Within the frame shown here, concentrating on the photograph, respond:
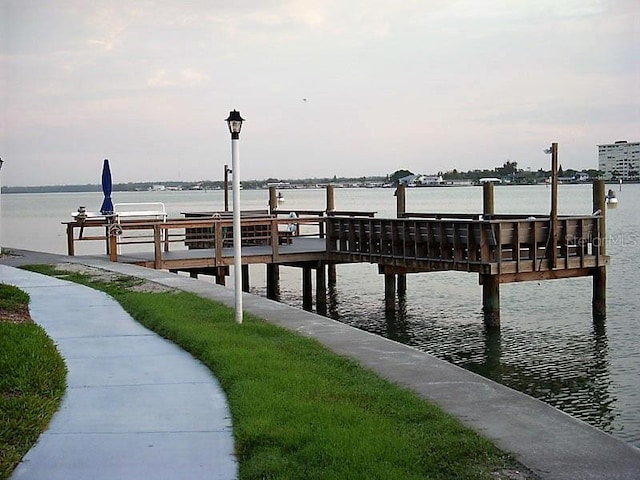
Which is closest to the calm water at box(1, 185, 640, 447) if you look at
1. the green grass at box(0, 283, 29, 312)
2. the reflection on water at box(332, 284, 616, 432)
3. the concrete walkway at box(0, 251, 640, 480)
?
the reflection on water at box(332, 284, 616, 432)

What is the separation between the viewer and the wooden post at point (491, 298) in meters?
18.5

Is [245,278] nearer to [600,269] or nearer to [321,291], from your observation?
[321,291]

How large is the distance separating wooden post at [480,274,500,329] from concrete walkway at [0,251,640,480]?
768 centimetres

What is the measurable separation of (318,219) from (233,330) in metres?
13.3

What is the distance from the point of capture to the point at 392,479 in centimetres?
538

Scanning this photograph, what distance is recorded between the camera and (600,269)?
1991cm

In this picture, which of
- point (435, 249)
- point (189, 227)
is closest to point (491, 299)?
point (435, 249)

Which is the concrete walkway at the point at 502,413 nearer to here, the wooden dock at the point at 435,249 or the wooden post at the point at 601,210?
the wooden dock at the point at 435,249

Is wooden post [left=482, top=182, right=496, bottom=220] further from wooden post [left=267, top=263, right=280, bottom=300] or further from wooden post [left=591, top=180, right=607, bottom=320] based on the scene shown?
wooden post [left=267, top=263, right=280, bottom=300]

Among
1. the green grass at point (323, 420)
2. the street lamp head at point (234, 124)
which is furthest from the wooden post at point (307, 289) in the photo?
the green grass at point (323, 420)

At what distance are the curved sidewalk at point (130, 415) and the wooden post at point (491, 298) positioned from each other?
9368 mm

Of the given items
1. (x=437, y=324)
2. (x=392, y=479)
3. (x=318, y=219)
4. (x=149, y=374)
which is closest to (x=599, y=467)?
(x=392, y=479)

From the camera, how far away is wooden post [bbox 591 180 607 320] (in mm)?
19703

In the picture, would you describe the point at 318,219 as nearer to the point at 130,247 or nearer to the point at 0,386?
the point at 0,386
